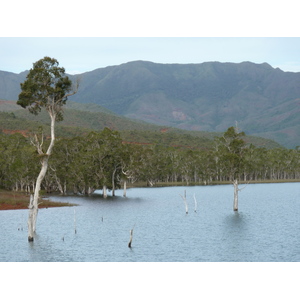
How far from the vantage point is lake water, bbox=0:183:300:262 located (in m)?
49.2

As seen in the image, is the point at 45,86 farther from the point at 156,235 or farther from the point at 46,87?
the point at 156,235

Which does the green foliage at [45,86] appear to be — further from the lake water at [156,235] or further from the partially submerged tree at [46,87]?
the lake water at [156,235]

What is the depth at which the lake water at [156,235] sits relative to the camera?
49219 millimetres

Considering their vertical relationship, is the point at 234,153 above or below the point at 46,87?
below

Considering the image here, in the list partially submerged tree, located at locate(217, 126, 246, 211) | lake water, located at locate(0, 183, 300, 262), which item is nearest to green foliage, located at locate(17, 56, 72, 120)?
lake water, located at locate(0, 183, 300, 262)

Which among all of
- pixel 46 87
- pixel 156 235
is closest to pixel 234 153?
pixel 156 235

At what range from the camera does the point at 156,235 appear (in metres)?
61.9

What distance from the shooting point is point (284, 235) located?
60.9 metres

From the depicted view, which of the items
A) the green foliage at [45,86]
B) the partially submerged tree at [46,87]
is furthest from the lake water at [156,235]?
the green foliage at [45,86]

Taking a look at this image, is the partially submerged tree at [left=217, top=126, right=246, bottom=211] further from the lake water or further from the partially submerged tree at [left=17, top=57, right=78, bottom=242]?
the partially submerged tree at [left=17, top=57, right=78, bottom=242]

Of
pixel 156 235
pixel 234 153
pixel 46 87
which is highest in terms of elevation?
pixel 46 87

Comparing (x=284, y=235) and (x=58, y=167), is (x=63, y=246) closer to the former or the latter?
(x=284, y=235)
